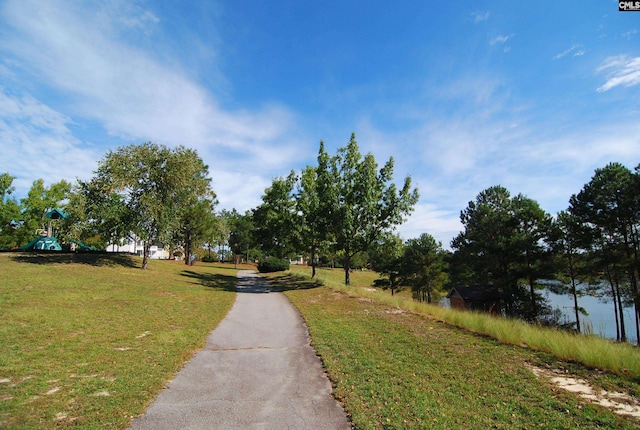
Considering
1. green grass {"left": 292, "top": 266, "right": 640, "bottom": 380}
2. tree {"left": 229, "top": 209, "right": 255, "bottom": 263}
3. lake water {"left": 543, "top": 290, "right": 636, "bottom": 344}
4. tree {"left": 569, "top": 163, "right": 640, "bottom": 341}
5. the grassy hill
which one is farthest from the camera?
tree {"left": 229, "top": 209, "right": 255, "bottom": 263}

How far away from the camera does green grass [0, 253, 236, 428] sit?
4879 mm

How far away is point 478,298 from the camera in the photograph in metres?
34.3

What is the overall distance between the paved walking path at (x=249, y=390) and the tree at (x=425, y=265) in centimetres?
3483

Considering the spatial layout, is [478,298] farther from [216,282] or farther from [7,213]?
[7,213]

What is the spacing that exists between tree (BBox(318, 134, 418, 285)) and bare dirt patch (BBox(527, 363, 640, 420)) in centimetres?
1681

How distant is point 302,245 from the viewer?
102 ft

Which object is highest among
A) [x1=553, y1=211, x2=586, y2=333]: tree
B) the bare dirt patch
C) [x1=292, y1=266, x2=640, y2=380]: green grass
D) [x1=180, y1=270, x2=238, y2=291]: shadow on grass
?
[x1=553, y1=211, x2=586, y2=333]: tree

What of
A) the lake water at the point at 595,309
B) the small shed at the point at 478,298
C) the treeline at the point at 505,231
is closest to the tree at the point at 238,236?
the treeline at the point at 505,231

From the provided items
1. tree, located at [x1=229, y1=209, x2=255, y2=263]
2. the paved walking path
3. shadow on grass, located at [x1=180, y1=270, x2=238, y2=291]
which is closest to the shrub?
shadow on grass, located at [x1=180, y1=270, x2=238, y2=291]

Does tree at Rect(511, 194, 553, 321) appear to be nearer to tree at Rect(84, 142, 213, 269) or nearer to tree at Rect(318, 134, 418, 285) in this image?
tree at Rect(318, 134, 418, 285)

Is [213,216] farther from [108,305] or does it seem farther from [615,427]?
[615,427]

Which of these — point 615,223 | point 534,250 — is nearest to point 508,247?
point 534,250

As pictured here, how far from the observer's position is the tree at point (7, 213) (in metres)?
39.0

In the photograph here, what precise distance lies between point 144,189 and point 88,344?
69.1 feet
